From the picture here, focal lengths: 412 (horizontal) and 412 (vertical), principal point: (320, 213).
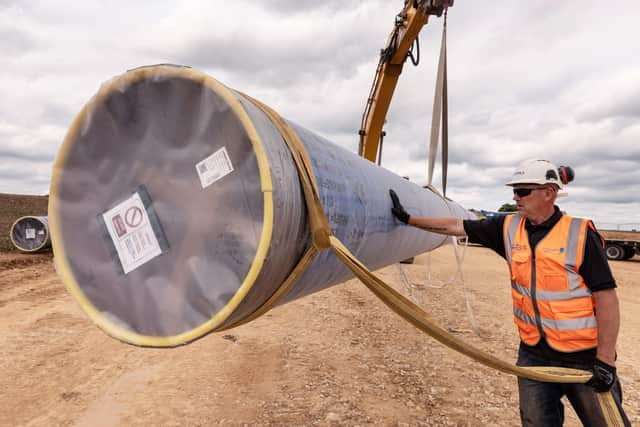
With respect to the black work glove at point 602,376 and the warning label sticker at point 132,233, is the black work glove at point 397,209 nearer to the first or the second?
the black work glove at point 602,376

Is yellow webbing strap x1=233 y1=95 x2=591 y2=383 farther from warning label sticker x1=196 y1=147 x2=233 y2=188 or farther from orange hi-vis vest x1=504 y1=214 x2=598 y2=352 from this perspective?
orange hi-vis vest x1=504 y1=214 x2=598 y2=352

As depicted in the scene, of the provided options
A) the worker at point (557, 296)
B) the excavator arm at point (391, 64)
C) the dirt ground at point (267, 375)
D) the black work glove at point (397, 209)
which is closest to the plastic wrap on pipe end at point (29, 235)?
the dirt ground at point (267, 375)

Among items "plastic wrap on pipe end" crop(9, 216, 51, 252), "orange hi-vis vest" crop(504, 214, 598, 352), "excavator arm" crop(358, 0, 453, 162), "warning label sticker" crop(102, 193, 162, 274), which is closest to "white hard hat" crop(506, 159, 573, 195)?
"orange hi-vis vest" crop(504, 214, 598, 352)

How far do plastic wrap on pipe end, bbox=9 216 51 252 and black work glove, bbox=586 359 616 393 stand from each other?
43.6ft

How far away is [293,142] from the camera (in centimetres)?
147

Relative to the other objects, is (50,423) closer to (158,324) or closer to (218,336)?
(218,336)

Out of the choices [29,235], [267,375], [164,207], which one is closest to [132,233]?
[164,207]

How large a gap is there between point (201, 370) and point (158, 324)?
3646mm

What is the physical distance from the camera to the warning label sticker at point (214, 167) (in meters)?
1.39

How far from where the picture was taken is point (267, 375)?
4.68m

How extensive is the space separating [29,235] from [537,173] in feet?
44.1

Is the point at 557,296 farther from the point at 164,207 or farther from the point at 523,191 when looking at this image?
the point at 164,207

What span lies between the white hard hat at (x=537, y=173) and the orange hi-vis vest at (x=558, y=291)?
26cm

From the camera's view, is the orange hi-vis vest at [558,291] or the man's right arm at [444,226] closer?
the orange hi-vis vest at [558,291]
